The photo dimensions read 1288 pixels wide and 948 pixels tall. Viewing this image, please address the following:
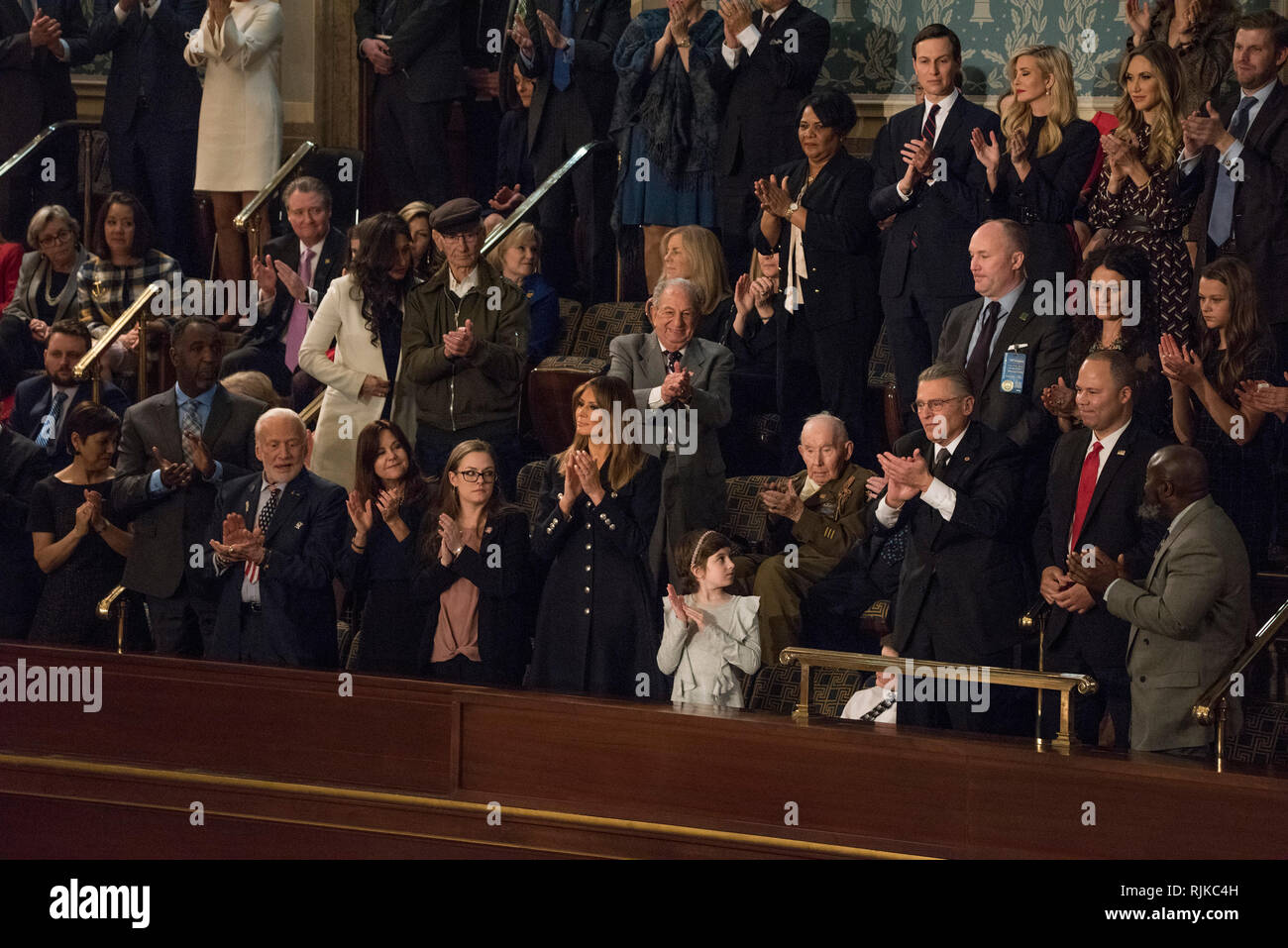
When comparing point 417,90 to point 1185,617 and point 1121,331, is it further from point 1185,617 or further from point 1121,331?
point 1185,617

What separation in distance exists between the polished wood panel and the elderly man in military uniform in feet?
1.38

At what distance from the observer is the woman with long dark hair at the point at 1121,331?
5.88 meters

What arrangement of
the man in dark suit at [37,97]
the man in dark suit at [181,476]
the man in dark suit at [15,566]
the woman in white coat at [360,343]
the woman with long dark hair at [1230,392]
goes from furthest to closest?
the man in dark suit at [37,97] → the woman in white coat at [360,343] → the man in dark suit at [15,566] → the man in dark suit at [181,476] → the woman with long dark hair at [1230,392]

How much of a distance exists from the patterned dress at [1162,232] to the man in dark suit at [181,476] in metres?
2.92

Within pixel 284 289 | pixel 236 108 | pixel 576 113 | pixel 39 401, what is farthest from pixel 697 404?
pixel 236 108

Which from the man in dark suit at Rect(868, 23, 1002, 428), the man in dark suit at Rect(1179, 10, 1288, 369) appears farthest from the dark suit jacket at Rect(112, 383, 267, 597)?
the man in dark suit at Rect(1179, 10, 1288, 369)

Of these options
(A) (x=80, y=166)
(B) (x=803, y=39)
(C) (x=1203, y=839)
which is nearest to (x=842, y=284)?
(B) (x=803, y=39)

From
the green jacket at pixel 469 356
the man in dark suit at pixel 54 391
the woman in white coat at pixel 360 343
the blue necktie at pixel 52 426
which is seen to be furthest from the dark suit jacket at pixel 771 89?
the blue necktie at pixel 52 426

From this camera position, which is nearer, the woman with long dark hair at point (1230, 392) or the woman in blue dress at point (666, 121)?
the woman with long dark hair at point (1230, 392)

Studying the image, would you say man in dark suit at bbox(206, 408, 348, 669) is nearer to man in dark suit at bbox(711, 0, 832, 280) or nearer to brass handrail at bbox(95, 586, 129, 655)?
brass handrail at bbox(95, 586, 129, 655)

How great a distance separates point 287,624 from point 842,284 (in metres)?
2.16

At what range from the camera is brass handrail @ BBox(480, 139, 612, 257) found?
25.0 feet

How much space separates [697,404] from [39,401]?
2.53 meters

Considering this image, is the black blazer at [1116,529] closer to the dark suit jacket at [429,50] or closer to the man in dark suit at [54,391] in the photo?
the man in dark suit at [54,391]
